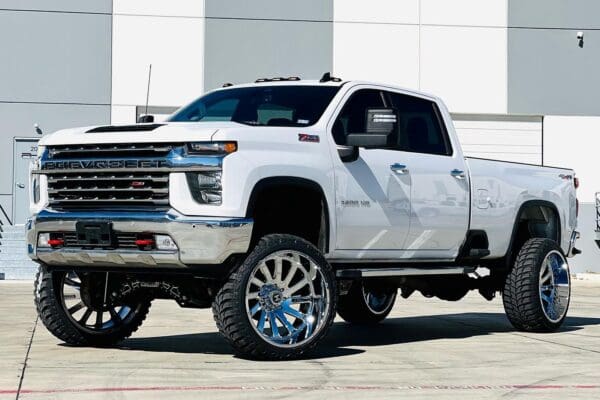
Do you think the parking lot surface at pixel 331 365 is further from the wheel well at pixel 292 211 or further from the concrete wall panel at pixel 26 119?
the concrete wall panel at pixel 26 119

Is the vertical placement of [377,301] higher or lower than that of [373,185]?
lower

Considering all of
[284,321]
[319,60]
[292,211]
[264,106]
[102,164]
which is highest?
[319,60]

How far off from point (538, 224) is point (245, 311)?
16.1 feet

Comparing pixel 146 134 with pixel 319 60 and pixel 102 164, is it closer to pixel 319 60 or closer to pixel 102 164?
pixel 102 164

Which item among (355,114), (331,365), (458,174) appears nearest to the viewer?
(331,365)

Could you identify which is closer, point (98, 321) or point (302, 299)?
point (302, 299)

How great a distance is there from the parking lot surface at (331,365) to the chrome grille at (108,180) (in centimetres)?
118

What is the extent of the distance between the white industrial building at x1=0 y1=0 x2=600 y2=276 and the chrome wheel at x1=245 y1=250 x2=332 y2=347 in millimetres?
20052

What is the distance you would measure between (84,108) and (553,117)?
11.5 metres

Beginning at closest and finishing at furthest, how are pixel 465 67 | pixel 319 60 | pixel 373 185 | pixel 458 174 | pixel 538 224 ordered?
pixel 373 185, pixel 458 174, pixel 538 224, pixel 319 60, pixel 465 67

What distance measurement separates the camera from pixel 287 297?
31.1ft

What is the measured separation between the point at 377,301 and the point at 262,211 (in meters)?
4.21

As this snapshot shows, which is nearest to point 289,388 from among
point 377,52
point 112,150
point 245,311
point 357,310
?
point 245,311

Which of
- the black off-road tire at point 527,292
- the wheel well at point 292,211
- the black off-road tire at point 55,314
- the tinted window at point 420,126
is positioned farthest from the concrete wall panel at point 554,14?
the black off-road tire at point 55,314
